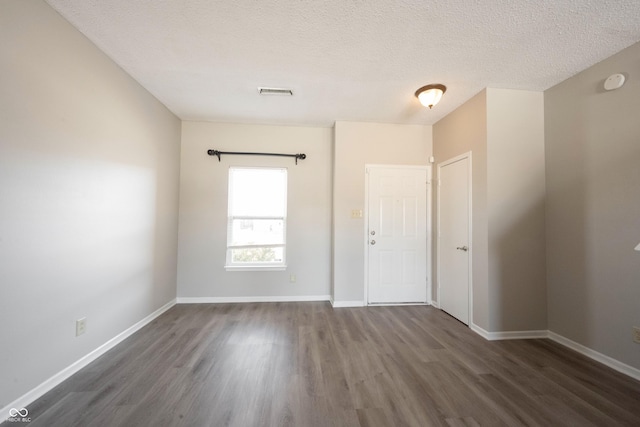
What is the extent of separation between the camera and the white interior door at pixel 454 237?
2824 mm

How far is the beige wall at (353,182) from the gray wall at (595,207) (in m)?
1.63

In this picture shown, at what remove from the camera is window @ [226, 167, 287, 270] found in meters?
3.59

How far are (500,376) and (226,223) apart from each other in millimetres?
3478

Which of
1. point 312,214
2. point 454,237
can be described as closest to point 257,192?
point 312,214

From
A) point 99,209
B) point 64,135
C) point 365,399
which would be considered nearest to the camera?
point 365,399

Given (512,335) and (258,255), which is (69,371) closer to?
(258,255)

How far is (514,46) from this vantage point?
193cm

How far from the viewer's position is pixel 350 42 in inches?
75.1

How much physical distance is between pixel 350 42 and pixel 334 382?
8.71 ft

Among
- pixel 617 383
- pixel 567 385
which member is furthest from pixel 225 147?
pixel 617 383

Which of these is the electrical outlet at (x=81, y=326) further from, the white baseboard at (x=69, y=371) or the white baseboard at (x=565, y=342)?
the white baseboard at (x=565, y=342)

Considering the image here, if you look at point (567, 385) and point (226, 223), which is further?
point (226, 223)

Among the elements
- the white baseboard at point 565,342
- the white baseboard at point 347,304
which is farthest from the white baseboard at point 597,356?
the white baseboard at point 347,304

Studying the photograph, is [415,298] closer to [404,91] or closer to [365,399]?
[365,399]
